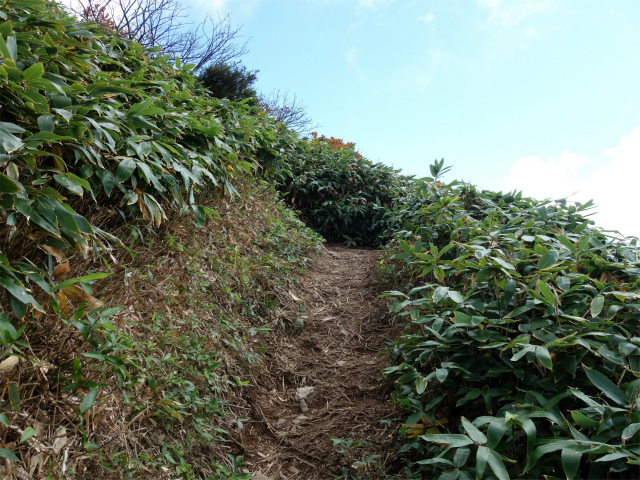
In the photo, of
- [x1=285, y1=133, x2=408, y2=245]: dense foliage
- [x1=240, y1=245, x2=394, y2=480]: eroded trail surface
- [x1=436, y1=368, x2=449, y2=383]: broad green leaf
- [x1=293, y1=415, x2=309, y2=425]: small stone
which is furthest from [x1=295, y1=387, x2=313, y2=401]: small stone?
[x1=285, y1=133, x2=408, y2=245]: dense foliage

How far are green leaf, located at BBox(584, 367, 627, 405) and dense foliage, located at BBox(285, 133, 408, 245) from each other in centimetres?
508

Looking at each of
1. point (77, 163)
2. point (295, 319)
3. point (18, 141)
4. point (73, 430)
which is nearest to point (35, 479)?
point (73, 430)

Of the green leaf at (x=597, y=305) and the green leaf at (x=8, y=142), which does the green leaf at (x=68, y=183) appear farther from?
the green leaf at (x=597, y=305)

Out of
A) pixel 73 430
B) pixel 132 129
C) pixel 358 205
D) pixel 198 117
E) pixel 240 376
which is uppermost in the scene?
pixel 358 205

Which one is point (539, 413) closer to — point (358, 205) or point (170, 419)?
point (170, 419)

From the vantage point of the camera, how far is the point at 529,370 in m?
1.89

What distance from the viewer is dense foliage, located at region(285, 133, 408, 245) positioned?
6922mm

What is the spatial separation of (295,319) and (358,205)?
12.4ft

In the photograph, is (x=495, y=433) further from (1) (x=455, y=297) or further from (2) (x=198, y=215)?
(2) (x=198, y=215)

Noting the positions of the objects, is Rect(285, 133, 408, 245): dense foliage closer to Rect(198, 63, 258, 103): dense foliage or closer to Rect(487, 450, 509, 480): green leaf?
Rect(198, 63, 258, 103): dense foliage

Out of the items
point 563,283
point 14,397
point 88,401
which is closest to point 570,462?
point 563,283

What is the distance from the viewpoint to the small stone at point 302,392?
9.56ft

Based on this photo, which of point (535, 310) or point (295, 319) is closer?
point (535, 310)

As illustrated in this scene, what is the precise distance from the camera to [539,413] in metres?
1.53
